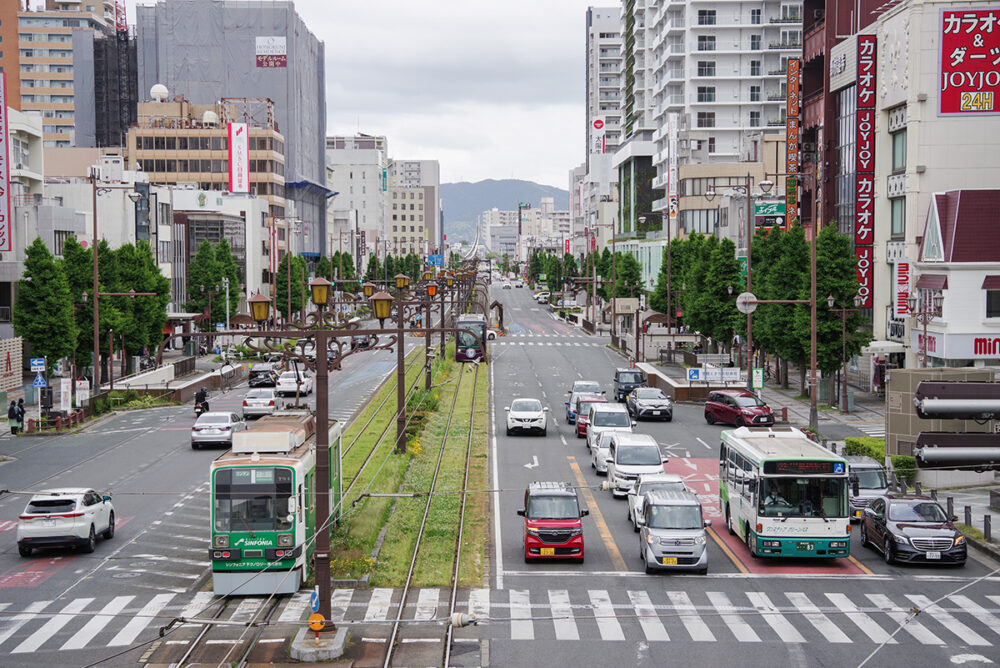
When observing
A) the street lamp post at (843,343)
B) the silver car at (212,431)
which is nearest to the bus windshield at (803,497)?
the silver car at (212,431)

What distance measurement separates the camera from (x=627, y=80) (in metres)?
166

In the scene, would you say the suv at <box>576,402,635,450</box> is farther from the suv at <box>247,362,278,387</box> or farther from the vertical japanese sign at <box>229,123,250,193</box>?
the vertical japanese sign at <box>229,123,250,193</box>

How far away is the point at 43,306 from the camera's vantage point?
184ft

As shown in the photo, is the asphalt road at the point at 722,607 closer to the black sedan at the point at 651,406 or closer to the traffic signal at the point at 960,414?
the traffic signal at the point at 960,414

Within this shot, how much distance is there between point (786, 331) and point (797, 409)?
4304 millimetres

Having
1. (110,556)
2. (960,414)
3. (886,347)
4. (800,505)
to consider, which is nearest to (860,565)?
(800,505)

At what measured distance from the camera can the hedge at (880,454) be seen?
35.8 m

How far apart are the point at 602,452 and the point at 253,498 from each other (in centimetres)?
1822

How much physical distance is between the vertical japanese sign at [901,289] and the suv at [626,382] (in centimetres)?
1412

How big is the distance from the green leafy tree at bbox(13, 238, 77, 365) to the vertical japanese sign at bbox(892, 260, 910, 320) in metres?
43.4

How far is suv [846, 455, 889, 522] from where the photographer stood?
105 feet

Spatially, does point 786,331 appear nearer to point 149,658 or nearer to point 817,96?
point 817,96

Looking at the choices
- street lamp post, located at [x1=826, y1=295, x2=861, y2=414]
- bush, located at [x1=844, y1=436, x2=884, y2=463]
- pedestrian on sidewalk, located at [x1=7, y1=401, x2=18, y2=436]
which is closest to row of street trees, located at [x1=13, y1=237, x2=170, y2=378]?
pedestrian on sidewalk, located at [x1=7, y1=401, x2=18, y2=436]

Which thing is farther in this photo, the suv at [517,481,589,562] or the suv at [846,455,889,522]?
the suv at [846,455,889,522]
